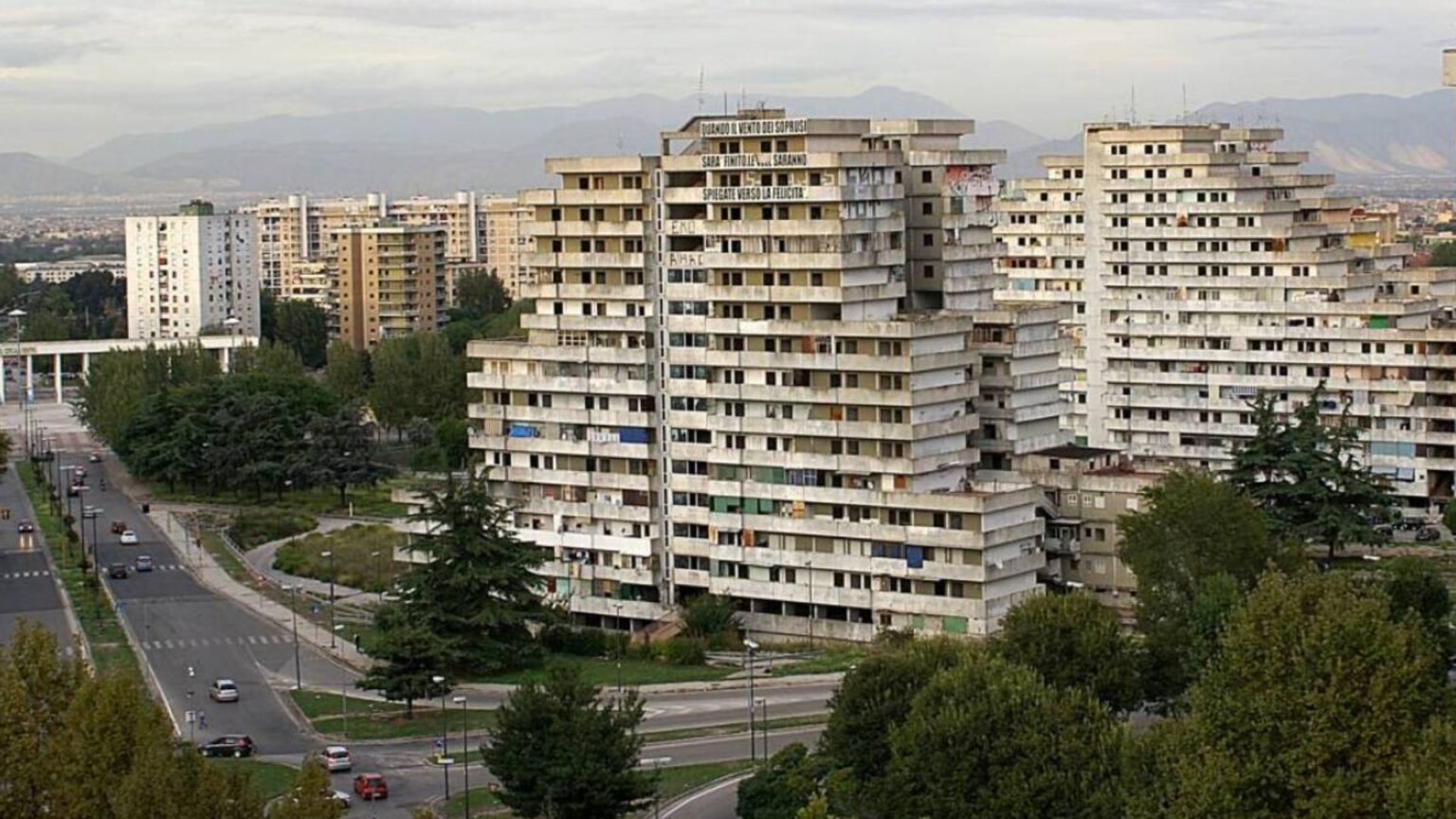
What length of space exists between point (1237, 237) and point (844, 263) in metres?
25.4

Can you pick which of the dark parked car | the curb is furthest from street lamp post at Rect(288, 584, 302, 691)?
the curb

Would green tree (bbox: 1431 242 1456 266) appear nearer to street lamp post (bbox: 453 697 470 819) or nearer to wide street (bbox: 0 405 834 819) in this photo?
wide street (bbox: 0 405 834 819)

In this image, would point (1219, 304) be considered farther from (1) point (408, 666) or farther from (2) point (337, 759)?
(2) point (337, 759)

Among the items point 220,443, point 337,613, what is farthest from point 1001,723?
point 220,443

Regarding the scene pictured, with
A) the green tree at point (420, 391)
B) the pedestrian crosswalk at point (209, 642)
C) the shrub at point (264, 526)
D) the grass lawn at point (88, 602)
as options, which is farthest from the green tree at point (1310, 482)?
the green tree at point (420, 391)

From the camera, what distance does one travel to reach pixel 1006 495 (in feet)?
212

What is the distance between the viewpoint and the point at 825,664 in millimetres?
63625

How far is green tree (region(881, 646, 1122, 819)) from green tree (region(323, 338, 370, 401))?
9072 centimetres

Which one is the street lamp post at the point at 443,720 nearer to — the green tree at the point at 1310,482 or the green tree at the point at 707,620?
the green tree at the point at 707,620

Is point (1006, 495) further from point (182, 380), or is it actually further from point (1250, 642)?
point (182, 380)

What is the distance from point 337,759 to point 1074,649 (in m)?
16.7

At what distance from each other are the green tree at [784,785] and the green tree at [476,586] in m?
16.4

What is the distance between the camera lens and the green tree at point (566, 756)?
47.5 metres

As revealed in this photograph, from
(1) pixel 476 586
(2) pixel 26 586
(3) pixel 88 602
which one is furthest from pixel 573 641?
(2) pixel 26 586
